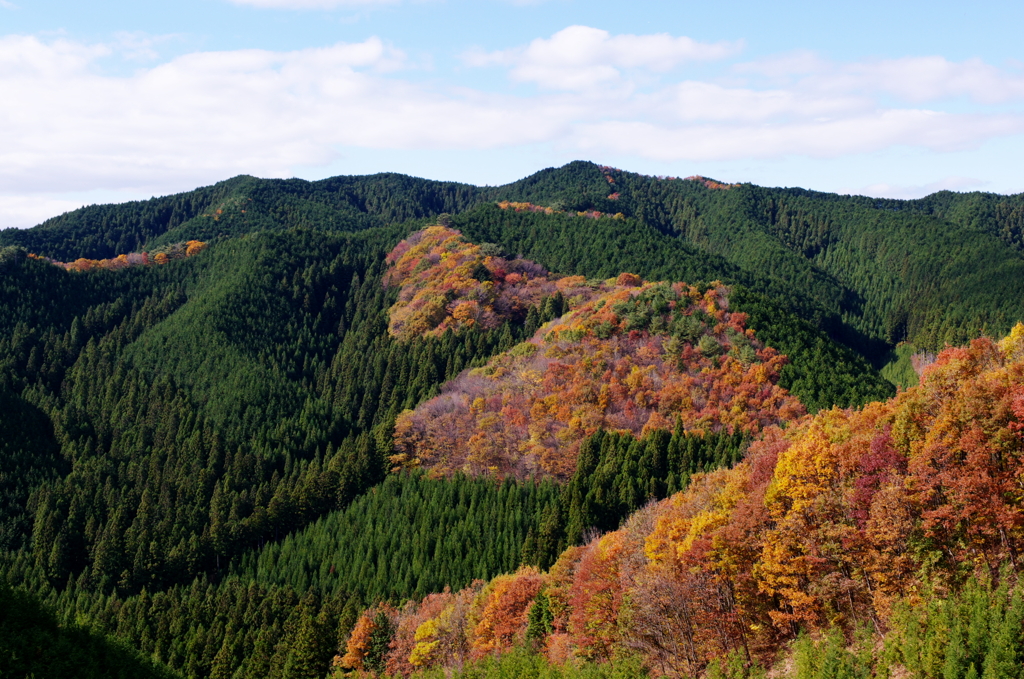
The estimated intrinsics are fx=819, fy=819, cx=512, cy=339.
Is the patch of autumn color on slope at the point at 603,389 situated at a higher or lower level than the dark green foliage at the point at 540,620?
higher

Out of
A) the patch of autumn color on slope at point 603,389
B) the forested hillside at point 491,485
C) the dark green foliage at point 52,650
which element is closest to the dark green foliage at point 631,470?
the forested hillside at point 491,485

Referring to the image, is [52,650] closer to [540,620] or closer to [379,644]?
[379,644]

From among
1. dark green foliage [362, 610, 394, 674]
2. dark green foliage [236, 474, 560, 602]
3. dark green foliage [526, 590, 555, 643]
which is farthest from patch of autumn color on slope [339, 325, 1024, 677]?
dark green foliage [236, 474, 560, 602]

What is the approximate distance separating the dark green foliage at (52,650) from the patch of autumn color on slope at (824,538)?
3529 centimetres

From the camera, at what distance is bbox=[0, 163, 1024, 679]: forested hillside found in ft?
186

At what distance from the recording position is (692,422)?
120125 mm

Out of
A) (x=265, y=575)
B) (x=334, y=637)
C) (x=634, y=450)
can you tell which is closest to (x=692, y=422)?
(x=634, y=450)

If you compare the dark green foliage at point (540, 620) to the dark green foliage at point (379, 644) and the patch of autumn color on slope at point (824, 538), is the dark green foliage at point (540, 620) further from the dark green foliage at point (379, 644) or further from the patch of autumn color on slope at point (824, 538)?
the dark green foliage at point (379, 644)

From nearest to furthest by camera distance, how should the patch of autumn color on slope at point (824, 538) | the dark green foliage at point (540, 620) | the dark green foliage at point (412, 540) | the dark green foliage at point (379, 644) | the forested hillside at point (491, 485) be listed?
the patch of autumn color on slope at point (824, 538) < the forested hillside at point (491, 485) < the dark green foliage at point (540, 620) < the dark green foliage at point (379, 644) < the dark green foliage at point (412, 540)

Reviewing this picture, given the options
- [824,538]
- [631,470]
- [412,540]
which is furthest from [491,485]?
[824,538]

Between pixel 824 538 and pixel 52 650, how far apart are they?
61903 mm

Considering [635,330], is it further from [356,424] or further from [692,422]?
[356,424]

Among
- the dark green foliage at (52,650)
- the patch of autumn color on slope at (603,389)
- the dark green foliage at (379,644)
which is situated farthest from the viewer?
the patch of autumn color on slope at (603,389)

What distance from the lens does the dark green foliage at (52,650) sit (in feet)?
214
